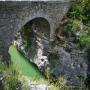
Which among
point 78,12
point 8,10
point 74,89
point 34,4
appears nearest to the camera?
point 8,10

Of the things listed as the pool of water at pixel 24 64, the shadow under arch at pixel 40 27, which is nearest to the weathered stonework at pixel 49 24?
the shadow under arch at pixel 40 27

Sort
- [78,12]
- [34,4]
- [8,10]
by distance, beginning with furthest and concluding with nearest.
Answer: [78,12] < [34,4] < [8,10]

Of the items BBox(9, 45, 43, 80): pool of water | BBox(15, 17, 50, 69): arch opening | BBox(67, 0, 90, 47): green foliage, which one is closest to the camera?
BBox(67, 0, 90, 47): green foliage

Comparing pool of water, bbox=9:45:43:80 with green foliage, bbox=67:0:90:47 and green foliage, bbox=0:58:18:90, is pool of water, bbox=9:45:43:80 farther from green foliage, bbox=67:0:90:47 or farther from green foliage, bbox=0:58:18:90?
green foliage, bbox=0:58:18:90

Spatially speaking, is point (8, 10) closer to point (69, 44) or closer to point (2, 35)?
point (2, 35)

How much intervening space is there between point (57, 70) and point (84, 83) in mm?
1267

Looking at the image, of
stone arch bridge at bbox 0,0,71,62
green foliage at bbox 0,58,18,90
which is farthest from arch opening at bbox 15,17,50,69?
green foliage at bbox 0,58,18,90

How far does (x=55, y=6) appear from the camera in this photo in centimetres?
1712

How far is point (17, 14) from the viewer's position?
48.5ft

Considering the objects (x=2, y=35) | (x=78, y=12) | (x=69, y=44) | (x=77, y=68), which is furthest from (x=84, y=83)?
(x=2, y=35)

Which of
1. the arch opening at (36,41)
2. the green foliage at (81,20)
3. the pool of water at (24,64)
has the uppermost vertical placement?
the green foliage at (81,20)

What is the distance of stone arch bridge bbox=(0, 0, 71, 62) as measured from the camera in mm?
14188

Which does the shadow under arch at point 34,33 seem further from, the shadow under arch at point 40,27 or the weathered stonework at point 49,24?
the weathered stonework at point 49,24

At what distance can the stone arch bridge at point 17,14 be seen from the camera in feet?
46.5
